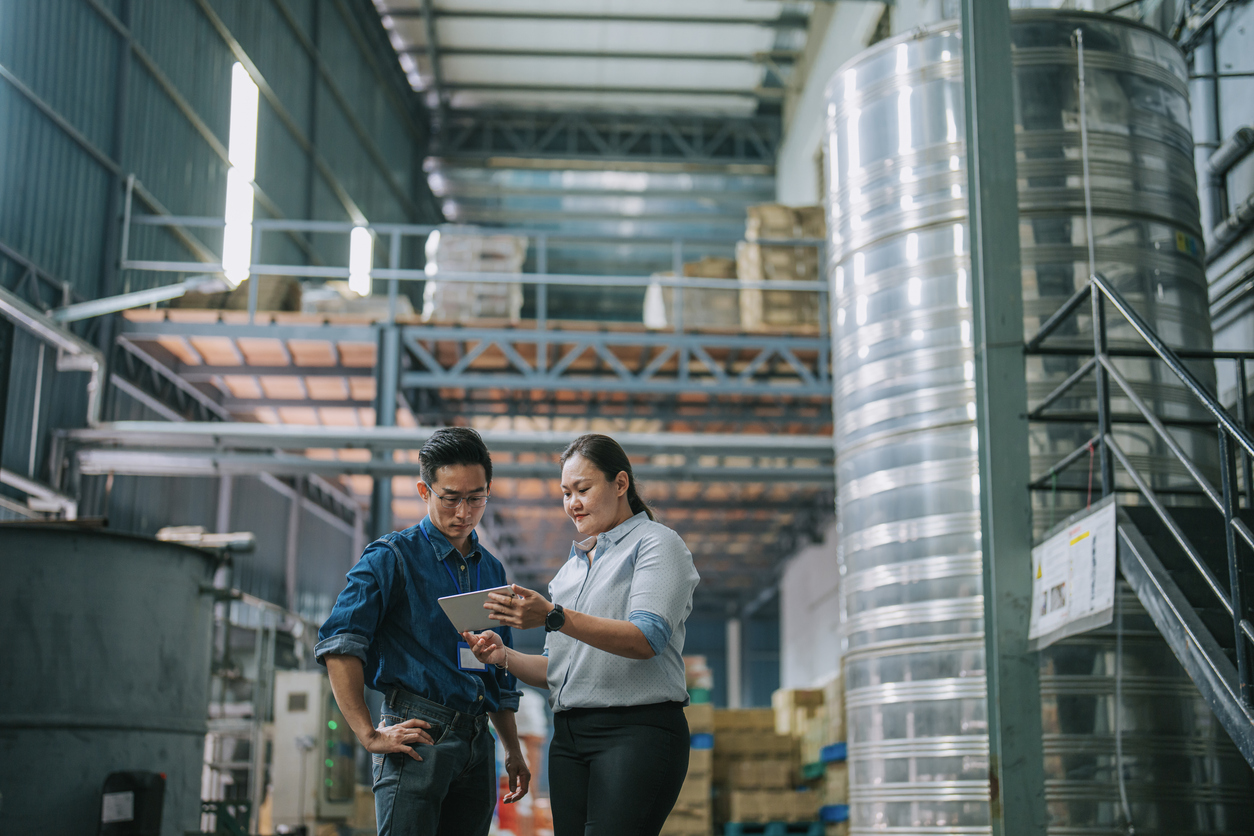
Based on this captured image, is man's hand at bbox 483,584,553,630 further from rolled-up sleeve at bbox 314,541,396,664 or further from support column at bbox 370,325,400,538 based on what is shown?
support column at bbox 370,325,400,538

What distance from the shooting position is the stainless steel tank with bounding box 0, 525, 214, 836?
7402 millimetres

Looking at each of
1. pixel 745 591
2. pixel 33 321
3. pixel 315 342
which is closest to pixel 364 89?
pixel 315 342

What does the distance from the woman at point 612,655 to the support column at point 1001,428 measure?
2.44 metres

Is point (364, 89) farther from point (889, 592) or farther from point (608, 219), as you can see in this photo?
point (889, 592)

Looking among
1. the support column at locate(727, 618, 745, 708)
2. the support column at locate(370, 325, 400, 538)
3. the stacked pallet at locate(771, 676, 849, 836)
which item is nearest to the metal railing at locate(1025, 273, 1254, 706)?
the stacked pallet at locate(771, 676, 849, 836)

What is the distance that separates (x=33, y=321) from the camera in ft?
39.2

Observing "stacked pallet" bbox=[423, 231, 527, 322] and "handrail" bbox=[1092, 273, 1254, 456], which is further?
"stacked pallet" bbox=[423, 231, 527, 322]

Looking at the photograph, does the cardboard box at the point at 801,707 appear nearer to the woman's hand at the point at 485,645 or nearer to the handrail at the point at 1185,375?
the handrail at the point at 1185,375

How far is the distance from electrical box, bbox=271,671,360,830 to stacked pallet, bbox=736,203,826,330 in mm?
7290

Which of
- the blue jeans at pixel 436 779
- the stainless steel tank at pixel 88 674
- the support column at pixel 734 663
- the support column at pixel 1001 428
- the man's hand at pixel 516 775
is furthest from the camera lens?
the support column at pixel 734 663

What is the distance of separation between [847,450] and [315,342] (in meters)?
9.96

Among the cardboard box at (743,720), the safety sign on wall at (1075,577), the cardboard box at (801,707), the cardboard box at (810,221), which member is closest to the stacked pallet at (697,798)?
the cardboard box at (743,720)

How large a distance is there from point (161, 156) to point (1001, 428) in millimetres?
12807

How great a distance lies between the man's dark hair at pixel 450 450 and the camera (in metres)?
3.67
